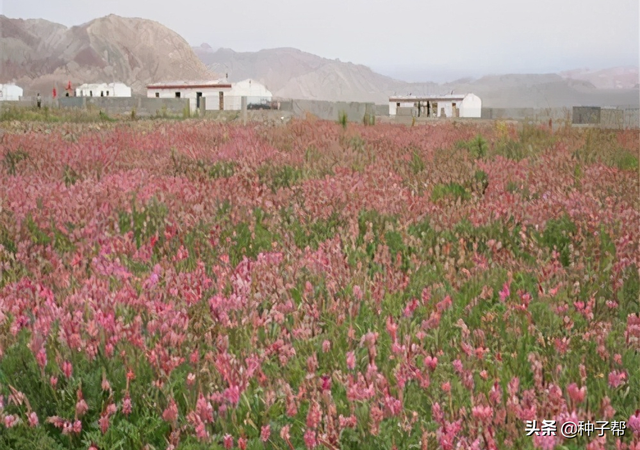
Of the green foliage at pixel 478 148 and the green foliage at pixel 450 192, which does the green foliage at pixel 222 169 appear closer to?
the green foliage at pixel 450 192

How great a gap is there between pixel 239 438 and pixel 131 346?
0.87 m

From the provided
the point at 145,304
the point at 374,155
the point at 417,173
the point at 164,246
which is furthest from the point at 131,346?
the point at 374,155

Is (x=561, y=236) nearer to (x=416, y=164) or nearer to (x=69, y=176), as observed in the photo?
(x=416, y=164)

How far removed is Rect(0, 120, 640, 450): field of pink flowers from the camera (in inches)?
104

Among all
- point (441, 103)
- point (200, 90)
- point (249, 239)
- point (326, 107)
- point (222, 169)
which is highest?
point (200, 90)

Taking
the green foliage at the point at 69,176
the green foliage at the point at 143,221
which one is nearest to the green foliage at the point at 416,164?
the green foliage at the point at 143,221

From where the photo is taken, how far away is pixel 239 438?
2531mm

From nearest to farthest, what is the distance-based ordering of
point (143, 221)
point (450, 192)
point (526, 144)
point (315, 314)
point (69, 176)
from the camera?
point (315, 314) → point (143, 221) → point (450, 192) → point (69, 176) → point (526, 144)

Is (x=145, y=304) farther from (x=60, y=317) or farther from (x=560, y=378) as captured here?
(x=560, y=378)

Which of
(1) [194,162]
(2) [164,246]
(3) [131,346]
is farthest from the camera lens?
(1) [194,162]

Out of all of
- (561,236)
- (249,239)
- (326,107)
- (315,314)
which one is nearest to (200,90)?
(326,107)

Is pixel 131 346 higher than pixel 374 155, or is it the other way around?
pixel 374 155

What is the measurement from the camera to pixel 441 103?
100438 millimetres

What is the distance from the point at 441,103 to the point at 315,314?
3943 inches
